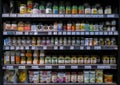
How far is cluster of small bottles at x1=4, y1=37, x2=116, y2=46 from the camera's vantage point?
4.14 metres

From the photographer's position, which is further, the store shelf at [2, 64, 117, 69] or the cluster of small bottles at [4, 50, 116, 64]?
the cluster of small bottles at [4, 50, 116, 64]

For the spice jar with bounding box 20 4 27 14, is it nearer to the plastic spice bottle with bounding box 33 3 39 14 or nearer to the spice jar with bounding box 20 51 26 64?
the plastic spice bottle with bounding box 33 3 39 14

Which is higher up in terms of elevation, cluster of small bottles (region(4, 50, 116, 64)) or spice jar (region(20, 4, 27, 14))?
spice jar (region(20, 4, 27, 14))

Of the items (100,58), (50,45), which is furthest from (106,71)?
(50,45)

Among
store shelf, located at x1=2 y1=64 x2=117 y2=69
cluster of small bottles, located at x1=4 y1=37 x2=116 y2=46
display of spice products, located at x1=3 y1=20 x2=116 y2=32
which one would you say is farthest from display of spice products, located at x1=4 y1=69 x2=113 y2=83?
display of spice products, located at x1=3 y1=20 x2=116 y2=32

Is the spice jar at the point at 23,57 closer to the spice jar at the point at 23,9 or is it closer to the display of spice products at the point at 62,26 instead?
the display of spice products at the point at 62,26

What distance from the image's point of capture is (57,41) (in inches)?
164

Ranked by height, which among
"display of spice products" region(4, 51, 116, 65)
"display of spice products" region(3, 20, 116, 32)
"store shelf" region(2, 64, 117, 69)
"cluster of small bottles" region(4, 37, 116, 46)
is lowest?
"store shelf" region(2, 64, 117, 69)

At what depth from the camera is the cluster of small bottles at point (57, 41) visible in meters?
4.14

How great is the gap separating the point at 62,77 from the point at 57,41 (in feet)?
2.13

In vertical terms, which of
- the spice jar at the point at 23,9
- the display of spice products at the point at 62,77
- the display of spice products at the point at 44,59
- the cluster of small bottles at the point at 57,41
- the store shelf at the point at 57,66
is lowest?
the display of spice products at the point at 62,77

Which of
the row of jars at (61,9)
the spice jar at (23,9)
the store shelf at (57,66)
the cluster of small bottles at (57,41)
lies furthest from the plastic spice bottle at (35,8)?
the store shelf at (57,66)

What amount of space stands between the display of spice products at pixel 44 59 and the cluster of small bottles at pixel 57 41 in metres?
0.17

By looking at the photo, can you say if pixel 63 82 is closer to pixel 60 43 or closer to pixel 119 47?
pixel 60 43
